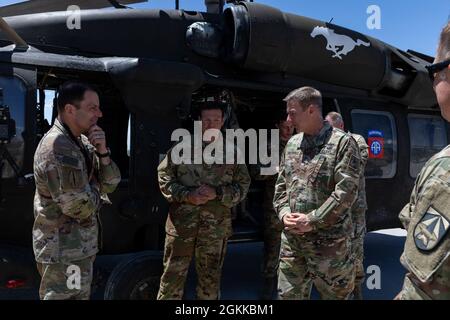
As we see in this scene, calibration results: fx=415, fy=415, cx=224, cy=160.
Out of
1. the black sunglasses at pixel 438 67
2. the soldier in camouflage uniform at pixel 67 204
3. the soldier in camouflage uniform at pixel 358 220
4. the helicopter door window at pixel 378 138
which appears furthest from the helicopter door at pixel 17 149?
the helicopter door window at pixel 378 138

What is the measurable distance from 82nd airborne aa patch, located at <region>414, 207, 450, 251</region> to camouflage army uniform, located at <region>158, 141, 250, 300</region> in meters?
2.17

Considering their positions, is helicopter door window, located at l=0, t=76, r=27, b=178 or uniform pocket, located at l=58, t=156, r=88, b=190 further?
helicopter door window, located at l=0, t=76, r=27, b=178

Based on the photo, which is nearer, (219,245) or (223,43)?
(219,245)

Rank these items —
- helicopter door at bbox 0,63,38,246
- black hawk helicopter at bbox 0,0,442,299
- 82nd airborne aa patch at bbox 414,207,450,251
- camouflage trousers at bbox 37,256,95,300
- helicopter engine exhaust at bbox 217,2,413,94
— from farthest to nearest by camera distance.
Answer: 1. helicopter engine exhaust at bbox 217,2,413,94
2. black hawk helicopter at bbox 0,0,442,299
3. helicopter door at bbox 0,63,38,246
4. camouflage trousers at bbox 37,256,95,300
5. 82nd airborne aa patch at bbox 414,207,450,251

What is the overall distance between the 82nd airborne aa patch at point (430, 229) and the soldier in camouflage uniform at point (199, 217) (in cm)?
211

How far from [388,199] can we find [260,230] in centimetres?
173

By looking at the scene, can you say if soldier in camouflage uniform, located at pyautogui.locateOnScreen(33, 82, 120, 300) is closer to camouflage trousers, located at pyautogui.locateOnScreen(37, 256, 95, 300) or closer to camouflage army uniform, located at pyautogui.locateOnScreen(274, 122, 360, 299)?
camouflage trousers, located at pyautogui.locateOnScreen(37, 256, 95, 300)

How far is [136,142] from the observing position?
145 inches

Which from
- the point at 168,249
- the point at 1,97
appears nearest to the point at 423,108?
the point at 168,249

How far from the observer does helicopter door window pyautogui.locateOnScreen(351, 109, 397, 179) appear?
4.85 m

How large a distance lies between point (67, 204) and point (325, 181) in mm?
1531

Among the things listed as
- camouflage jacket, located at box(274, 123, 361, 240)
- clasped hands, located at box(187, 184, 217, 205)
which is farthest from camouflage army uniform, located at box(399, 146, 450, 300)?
clasped hands, located at box(187, 184, 217, 205)
